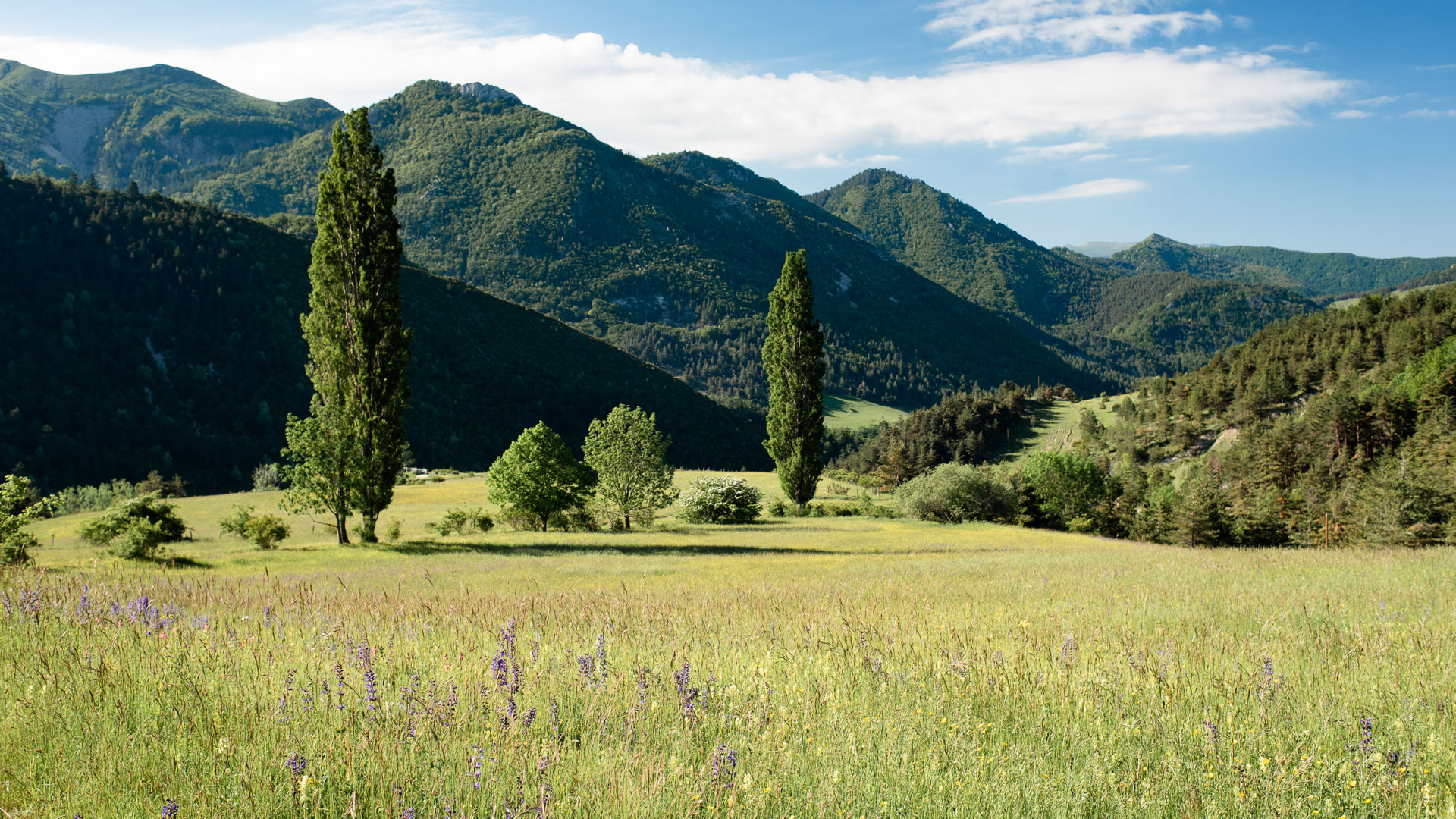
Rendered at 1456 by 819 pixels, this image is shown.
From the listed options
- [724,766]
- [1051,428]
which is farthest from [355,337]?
[1051,428]

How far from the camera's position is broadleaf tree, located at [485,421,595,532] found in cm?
3369

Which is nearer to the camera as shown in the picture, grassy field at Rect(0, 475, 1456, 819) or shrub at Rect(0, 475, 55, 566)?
grassy field at Rect(0, 475, 1456, 819)

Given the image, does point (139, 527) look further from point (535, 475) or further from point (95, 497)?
point (95, 497)

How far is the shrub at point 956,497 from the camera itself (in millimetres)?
51906

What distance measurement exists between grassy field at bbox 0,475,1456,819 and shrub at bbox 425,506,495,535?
84.5 ft

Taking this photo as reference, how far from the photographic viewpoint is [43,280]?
9956cm

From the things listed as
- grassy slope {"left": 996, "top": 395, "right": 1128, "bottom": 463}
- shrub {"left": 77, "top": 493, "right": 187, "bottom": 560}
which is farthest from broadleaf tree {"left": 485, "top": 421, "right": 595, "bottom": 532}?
grassy slope {"left": 996, "top": 395, "right": 1128, "bottom": 463}

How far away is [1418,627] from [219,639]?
10178mm

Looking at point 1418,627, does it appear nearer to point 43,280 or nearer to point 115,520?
point 115,520

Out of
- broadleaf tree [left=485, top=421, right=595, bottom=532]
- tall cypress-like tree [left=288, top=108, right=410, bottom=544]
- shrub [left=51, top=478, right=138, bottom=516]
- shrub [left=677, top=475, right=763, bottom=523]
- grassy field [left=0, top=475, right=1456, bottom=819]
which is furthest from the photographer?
shrub [left=51, top=478, right=138, bottom=516]

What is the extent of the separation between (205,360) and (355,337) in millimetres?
95485

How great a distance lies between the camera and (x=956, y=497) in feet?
172

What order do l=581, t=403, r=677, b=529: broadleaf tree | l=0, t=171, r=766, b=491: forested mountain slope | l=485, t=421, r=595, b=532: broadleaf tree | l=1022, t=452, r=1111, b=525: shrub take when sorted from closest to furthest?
l=485, t=421, r=595, b=532: broadleaf tree < l=581, t=403, r=677, b=529: broadleaf tree < l=1022, t=452, r=1111, b=525: shrub < l=0, t=171, r=766, b=491: forested mountain slope

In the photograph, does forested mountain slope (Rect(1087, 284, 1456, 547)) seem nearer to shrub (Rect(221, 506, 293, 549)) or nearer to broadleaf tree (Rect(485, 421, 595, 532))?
broadleaf tree (Rect(485, 421, 595, 532))
